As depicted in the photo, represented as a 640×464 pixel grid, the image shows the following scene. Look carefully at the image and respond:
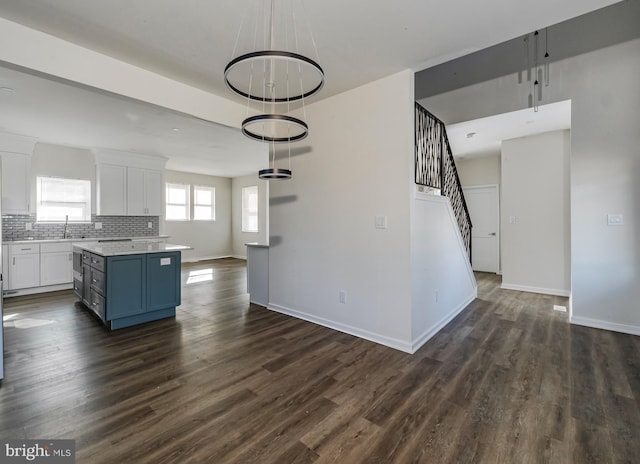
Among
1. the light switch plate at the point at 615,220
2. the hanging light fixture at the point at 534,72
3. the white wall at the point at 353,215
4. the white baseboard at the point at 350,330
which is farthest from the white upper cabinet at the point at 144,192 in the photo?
the light switch plate at the point at 615,220

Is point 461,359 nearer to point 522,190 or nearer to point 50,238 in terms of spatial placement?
point 522,190

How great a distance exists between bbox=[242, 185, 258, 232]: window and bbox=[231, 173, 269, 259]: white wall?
0.13 metres

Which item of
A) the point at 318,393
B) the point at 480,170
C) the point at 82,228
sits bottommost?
the point at 318,393

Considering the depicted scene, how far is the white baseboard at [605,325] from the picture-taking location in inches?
135

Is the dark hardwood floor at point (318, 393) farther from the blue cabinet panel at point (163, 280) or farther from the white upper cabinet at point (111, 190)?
the white upper cabinet at point (111, 190)

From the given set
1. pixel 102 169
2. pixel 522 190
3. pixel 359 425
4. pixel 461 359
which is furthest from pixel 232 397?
pixel 102 169

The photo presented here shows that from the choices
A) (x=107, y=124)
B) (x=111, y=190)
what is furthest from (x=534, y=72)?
(x=111, y=190)

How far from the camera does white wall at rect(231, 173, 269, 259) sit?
9328 millimetres

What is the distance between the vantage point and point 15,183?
5.21m

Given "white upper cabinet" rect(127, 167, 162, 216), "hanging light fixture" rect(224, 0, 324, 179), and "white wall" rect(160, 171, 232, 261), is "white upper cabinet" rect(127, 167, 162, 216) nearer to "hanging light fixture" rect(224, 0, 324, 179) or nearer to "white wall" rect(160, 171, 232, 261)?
"white wall" rect(160, 171, 232, 261)

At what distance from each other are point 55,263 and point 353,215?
575 cm

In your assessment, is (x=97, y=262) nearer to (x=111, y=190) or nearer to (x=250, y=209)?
(x=111, y=190)

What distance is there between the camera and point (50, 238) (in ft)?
19.3

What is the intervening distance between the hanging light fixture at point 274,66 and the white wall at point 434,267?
1.54 metres
